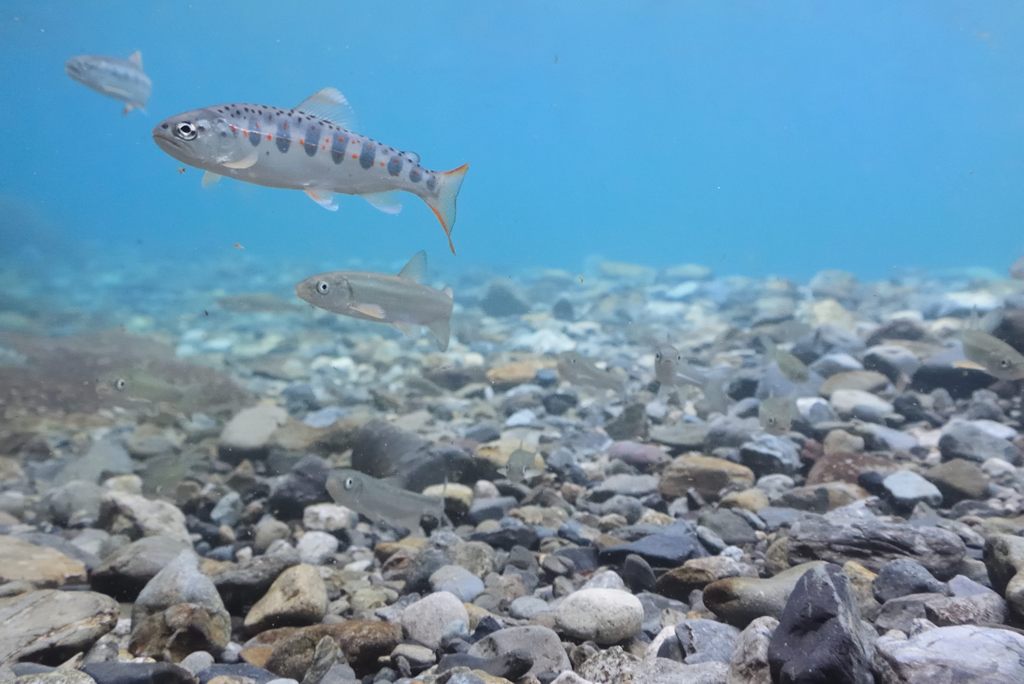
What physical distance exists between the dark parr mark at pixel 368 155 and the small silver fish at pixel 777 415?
4.78 metres

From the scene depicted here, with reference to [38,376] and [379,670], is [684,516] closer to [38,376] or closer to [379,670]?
[379,670]

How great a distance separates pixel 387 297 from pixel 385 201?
79cm

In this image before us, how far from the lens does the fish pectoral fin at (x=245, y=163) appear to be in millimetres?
3482

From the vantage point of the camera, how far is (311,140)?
372 centimetres

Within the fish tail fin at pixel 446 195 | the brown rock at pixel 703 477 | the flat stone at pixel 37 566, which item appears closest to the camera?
the flat stone at pixel 37 566

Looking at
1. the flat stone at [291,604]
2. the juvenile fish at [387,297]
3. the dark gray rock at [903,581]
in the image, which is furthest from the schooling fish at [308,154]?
the dark gray rock at [903,581]

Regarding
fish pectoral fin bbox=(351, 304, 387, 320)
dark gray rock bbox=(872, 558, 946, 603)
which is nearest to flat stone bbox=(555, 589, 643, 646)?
dark gray rock bbox=(872, 558, 946, 603)

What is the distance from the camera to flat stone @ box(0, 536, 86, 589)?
402 cm

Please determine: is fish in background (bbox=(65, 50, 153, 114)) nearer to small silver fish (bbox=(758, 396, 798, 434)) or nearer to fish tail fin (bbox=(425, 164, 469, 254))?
fish tail fin (bbox=(425, 164, 469, 254))

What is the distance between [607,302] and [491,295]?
422 cm

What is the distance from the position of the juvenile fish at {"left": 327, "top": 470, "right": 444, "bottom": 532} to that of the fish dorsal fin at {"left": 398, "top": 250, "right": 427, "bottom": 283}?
5.33ft

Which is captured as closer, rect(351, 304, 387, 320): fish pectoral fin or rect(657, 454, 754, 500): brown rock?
rect(351, 304, 387, 320): fish pectoral fin

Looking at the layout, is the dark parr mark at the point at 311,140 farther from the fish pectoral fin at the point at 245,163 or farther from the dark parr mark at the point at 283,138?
the fish pectoral fin at the point at 245,163

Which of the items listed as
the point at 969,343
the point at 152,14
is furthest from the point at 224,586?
the point at 152,14
